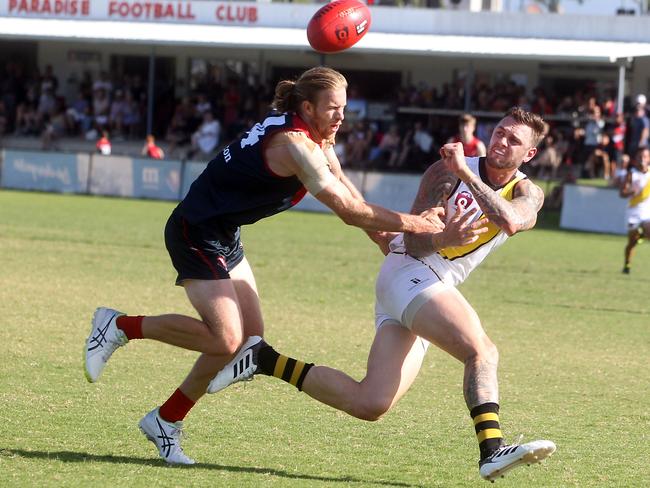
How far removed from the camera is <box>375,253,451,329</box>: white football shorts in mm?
5625

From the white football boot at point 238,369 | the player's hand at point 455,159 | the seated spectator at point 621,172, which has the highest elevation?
the player's hand at point 455,159

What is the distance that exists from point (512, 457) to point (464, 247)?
1.17 m

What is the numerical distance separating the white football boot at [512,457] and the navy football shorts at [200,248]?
1.56 metres

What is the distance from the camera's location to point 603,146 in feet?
84.3

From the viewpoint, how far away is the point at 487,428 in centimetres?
534

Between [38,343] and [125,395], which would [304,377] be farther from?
[38,343]

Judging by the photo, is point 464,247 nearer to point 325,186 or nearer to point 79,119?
point 325,186

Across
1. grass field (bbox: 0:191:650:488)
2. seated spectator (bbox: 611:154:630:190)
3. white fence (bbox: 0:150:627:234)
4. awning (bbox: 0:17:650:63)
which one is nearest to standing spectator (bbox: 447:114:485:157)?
grass field (bbox: 0:191:650:488)

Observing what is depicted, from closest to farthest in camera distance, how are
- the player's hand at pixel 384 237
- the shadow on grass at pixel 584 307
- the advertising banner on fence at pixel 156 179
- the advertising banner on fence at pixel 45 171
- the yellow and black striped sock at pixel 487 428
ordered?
the yellow and black striped sock at pixel 487 428, the player's hand at pixel 384 237, the shadow on grass at pixel 584 307, the advertising banner on fence at pixel 156 179, the advertising banner on fence at pixel 45 171

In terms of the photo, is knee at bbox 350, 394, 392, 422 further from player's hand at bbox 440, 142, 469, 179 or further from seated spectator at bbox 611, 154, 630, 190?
seated spectator at bbox 611, 154, 630, 190

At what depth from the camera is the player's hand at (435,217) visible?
18.2 feet

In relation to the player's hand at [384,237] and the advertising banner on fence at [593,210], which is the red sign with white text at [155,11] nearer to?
the advertising banner on fence at [593,210]

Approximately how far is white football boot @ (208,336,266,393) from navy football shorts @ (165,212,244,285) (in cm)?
38

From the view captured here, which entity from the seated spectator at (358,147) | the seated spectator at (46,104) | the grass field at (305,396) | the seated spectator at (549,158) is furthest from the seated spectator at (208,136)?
the grass field at (305,396)
